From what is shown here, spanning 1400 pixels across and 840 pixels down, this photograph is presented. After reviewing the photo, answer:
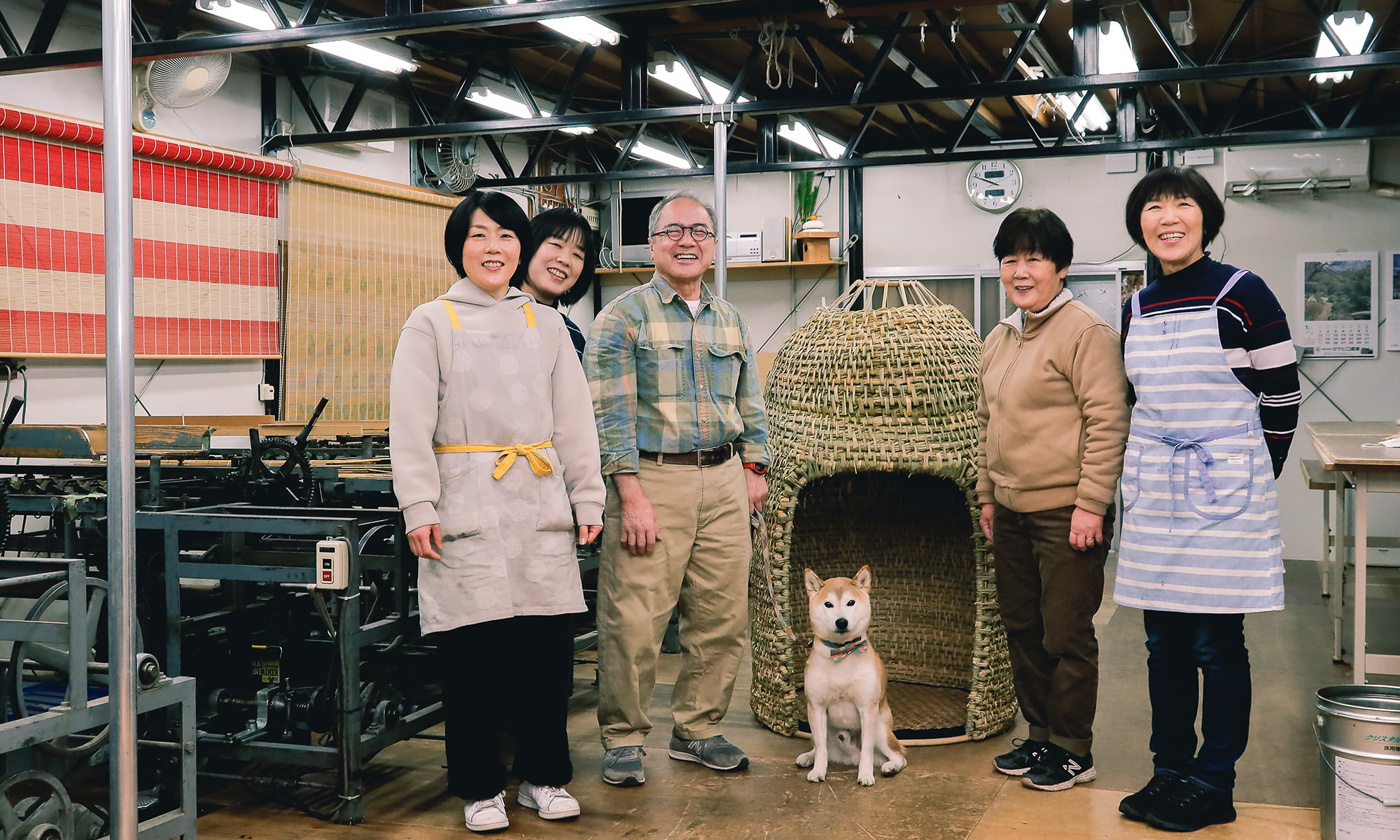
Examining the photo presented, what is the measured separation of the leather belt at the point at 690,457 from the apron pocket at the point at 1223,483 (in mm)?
1335

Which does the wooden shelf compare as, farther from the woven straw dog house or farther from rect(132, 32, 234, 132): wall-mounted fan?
the woven straw dog house

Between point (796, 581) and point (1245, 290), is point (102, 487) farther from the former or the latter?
point (1245, 290)

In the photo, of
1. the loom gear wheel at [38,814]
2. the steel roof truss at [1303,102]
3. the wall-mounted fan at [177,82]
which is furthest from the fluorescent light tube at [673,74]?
the loom gear wheel at [38,814]

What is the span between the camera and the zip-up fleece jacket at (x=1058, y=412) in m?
3.13

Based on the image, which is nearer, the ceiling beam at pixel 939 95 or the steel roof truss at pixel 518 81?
the ceiling beam at pixel 939 95

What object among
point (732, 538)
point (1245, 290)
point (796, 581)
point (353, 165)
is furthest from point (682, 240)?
point (353, 165)

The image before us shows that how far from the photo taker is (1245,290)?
9.41 feet

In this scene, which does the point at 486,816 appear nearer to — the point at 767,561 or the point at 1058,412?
the point at 767,561

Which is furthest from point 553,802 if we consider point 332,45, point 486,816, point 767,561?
point 332,45

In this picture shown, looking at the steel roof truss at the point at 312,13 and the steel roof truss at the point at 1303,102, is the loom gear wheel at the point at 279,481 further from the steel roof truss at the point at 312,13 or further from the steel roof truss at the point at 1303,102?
the steel roof truss at the point at 1303,102

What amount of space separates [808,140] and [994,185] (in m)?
→ 1.69

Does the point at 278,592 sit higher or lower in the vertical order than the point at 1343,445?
lower

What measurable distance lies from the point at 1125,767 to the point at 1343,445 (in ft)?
5.20

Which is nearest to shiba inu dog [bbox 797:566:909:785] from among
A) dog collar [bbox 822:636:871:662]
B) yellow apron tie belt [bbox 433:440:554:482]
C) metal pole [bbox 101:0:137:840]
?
dog collar [bbox 822:636:871:662]
